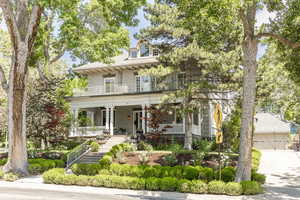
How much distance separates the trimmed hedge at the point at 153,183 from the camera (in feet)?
38.5

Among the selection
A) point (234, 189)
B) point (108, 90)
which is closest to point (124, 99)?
point (108, 90)

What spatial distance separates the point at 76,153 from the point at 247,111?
41.0 feet

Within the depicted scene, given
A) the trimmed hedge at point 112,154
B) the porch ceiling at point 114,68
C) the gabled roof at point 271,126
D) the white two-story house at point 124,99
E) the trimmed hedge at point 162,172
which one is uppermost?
the porch ceiling at point 114,68

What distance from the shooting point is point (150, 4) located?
22562 mm

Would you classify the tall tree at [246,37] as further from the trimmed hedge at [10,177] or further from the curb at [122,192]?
the trimmed hedge at [10,177]

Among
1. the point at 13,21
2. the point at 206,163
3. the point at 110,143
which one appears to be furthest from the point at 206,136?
the point at 13,21

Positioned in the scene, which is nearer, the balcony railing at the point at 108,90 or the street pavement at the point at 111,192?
the street pavement at the point at 111,192

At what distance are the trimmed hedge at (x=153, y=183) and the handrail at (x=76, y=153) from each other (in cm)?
354

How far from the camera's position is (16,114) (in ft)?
53.2

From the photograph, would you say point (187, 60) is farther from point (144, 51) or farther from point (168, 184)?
point (168, 184)

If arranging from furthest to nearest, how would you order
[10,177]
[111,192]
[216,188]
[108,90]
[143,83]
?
[108,90] → [143,83] → [10,177] → [111,192] → [216,188]

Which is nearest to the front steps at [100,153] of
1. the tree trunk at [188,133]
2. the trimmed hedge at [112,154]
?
the trimmed hedge at [112,154]

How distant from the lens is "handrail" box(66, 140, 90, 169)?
18984 mm

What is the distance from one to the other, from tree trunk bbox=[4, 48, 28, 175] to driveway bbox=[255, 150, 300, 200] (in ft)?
41.6
